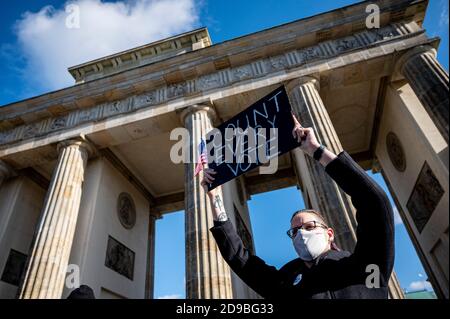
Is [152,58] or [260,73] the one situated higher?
[152,58]

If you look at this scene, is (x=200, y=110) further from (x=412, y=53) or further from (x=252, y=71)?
(x=412, y=53)

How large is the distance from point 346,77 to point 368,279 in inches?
387

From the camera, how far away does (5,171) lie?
39.8ft

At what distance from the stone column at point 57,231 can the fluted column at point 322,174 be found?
7861mm

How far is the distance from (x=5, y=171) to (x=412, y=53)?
16011 millimetres

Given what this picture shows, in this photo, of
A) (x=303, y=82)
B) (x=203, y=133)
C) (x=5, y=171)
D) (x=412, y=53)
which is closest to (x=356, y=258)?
(x=203, y=133)

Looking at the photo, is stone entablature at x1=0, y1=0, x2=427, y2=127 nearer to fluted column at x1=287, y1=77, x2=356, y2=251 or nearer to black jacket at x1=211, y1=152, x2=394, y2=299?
fluted column at x1=287, y1=77, x2=356, y2=251

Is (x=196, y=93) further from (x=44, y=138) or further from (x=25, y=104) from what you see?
(x=25, y=104)

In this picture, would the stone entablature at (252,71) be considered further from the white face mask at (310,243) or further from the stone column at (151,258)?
the white face mask at (310,243)

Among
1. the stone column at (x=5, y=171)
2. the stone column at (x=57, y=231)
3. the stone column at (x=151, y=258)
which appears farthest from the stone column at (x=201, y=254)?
the stone column at (x=5, y=171)

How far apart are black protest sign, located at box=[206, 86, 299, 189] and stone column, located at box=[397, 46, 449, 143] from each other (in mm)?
5832

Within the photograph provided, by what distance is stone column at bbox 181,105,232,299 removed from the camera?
668cm
